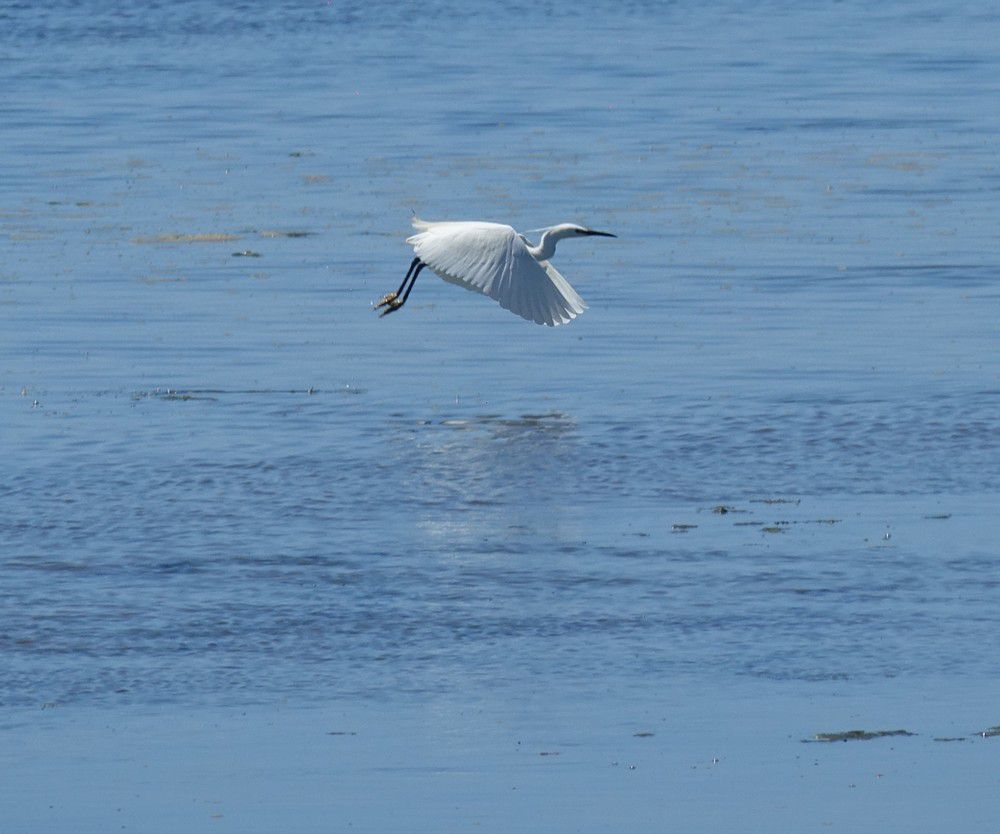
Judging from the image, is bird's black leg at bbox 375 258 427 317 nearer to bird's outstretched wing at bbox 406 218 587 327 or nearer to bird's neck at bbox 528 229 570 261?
bird's outstretched wing at bbox 406 218 587 327

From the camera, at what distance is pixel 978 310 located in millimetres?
16797

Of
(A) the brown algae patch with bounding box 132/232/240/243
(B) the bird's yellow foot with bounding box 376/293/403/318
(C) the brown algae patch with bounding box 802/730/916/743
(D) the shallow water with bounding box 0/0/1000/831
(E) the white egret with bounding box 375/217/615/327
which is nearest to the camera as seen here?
(C) the brown algae patch with bounding box 802/730/916/743

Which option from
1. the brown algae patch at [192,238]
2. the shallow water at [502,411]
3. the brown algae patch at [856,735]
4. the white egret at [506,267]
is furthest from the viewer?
the brown algae patch at [192,238]

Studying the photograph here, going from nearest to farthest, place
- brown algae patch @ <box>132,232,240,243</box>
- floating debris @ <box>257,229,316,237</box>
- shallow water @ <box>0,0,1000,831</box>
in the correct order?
shallow water @ <box>0,0,1000,831</box>
brown algae patch @ <box>132,232,240,243</box>
floating debris @ <box>257,229,316,237</box>

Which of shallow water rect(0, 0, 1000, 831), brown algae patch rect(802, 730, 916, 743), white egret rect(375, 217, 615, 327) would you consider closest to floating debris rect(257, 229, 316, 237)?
shallow water rect(0, 0, 1000, 831)

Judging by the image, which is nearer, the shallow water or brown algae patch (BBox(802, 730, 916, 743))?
brown algae patch (BBox(802, 730, 916, 743))

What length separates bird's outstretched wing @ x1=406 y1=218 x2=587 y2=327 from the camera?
15.4 metres

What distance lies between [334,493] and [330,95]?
2019 centimetres

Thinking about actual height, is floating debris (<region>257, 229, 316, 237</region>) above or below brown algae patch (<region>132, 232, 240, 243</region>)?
below

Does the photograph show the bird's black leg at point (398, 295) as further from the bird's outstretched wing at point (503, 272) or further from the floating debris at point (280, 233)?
the floating debris at point (280, 233)

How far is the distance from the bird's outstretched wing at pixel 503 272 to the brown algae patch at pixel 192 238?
4844mm

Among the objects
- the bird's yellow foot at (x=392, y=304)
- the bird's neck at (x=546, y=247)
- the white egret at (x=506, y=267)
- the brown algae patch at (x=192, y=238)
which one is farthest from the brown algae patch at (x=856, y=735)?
the brown algae patch at (x=192, y=238)

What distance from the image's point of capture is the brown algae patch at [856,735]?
314 inches

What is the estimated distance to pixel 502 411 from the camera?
14.1 meters
